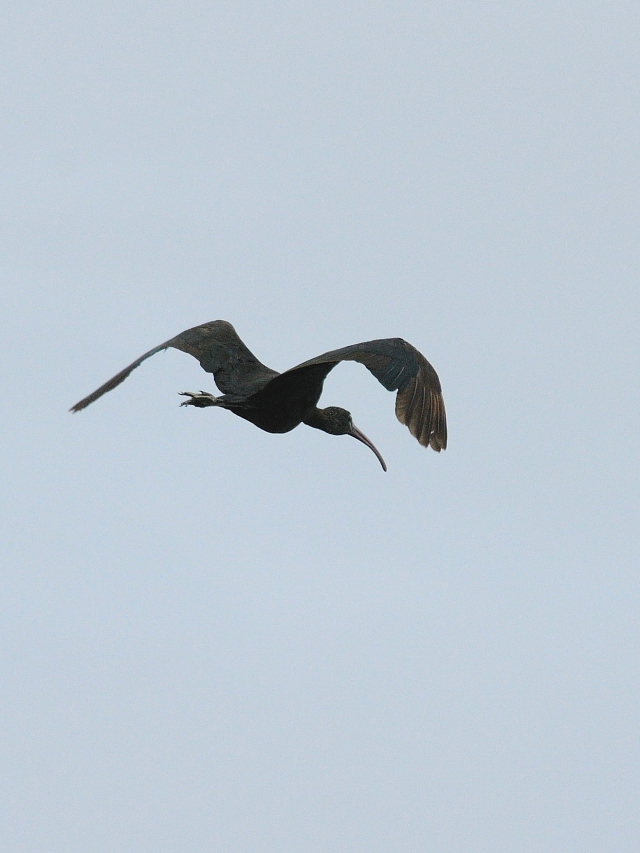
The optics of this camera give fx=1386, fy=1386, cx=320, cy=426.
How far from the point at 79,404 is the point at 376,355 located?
259cm

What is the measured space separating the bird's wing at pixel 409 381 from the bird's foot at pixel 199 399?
1.27m

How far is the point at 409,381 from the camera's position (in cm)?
1181

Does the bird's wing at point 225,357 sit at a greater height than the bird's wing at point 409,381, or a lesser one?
greater

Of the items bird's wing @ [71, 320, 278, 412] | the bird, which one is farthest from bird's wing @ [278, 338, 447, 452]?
bird's wing @ [71, 320, 278, 412]

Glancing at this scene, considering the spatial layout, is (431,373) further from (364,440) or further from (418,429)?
(364,440)

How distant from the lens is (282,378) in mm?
12852

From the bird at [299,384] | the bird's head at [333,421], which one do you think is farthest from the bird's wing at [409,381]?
the bird's head at [333,421]

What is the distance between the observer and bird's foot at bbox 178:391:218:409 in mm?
12781

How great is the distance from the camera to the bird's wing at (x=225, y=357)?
44.1 feet

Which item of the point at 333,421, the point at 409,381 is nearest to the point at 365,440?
the point at 333,421

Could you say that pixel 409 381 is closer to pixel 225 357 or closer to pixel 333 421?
pixel 225 357

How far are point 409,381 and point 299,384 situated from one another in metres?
1.75

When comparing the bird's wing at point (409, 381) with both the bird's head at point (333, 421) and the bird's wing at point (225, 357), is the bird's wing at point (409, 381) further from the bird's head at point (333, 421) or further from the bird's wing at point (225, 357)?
the bird's head at point (333, 421)

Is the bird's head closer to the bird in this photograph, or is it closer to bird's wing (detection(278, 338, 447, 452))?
the bird
